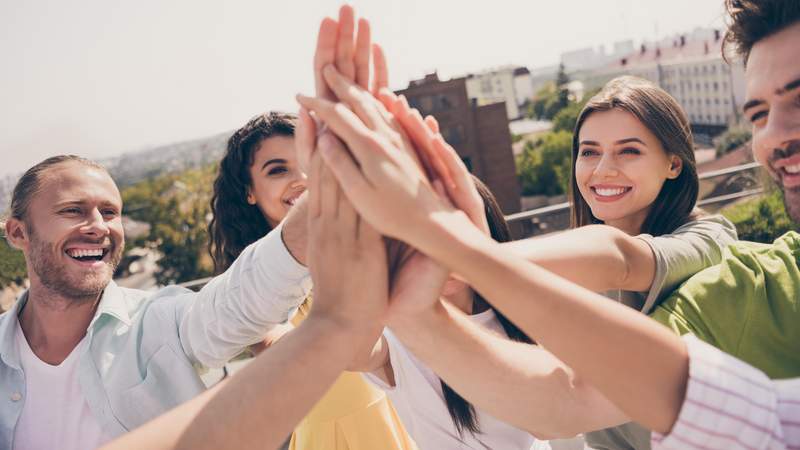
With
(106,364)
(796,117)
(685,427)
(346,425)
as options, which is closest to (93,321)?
(106,364)

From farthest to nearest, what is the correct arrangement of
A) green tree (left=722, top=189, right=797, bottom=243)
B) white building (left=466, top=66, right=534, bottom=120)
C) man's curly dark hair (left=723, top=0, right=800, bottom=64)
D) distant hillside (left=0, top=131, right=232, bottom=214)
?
white building (left=466, top=66, right=534, bottom=120)
distant hillside (left=0, top=131, right=232, bottom=214)
green tree (left=722, top=189, right=797, bottom=243)
man's curly dark hair (left=723, top=0, right=800, bottom=64)

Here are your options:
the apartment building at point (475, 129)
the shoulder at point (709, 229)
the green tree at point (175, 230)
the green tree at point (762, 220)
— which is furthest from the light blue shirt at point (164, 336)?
the green tree at point (175, 230)

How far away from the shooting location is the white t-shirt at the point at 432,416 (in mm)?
1525

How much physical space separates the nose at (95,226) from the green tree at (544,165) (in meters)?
28.6

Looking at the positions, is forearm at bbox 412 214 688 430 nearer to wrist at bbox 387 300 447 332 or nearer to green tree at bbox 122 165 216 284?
wrist at bbox 387 300 447 332

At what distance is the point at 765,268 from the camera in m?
1.17

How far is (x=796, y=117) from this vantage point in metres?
1.12

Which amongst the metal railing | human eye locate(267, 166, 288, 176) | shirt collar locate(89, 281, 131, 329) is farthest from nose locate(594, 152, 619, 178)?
the metal railing

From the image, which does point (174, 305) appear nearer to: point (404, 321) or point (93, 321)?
point (93, 321)

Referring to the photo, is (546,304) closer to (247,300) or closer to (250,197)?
(247,300)

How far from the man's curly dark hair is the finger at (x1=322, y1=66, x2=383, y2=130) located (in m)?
0.86

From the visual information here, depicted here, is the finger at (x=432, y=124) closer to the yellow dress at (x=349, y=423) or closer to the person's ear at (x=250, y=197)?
the yellow dress at (x=349, y=423)

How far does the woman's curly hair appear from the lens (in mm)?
2379

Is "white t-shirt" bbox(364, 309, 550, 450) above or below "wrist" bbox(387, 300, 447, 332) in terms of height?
below
